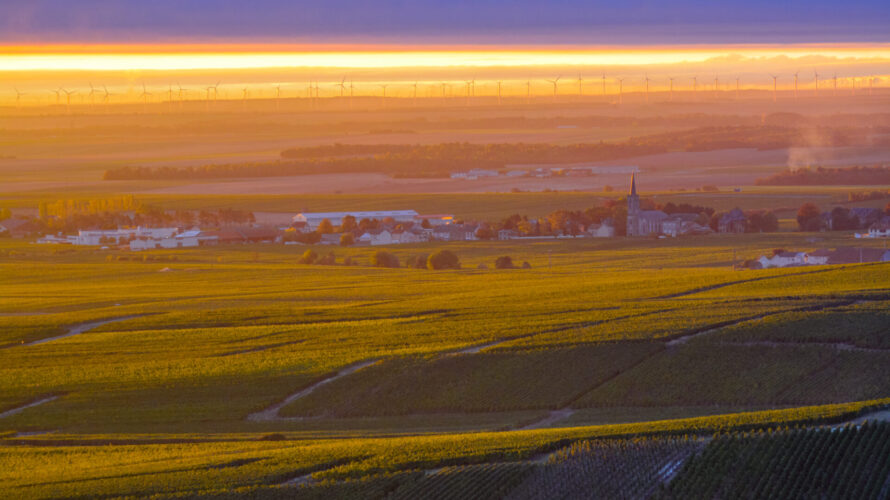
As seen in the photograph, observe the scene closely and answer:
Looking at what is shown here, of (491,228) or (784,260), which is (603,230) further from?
(784,260)

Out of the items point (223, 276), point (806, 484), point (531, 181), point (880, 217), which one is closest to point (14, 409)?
point (806, 484)

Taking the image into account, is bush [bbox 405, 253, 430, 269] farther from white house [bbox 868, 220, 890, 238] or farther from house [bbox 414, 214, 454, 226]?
white house [bbox 868, 220, 890, 238]

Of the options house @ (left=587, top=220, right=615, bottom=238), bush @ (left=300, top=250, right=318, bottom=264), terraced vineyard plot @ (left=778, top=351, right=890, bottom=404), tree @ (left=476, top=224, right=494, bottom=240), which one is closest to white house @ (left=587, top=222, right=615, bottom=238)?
house @ (left=587, top=220, right=615, bottom=238)

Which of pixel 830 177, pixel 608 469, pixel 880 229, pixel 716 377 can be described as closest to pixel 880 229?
pixel 880 229

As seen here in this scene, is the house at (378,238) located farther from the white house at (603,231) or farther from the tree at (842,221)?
the tree at (842,221)

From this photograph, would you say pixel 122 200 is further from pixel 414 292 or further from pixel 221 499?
pixel 221 499

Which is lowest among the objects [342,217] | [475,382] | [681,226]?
[475,382]
